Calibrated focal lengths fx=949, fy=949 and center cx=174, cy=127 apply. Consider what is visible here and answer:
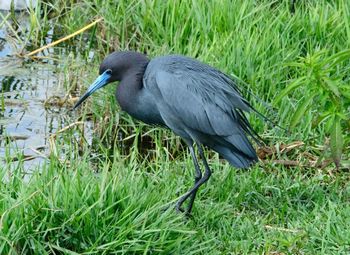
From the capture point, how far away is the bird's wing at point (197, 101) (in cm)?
470

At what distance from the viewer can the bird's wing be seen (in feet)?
15.4

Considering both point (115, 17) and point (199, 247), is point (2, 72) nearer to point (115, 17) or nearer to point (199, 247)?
point (115, 17)

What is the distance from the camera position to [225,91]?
479 cm

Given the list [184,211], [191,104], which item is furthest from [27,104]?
[184,211]

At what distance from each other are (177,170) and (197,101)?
2.05ft

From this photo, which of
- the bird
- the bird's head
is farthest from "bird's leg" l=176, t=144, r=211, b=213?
the bird's head

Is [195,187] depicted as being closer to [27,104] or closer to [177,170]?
[177,170]

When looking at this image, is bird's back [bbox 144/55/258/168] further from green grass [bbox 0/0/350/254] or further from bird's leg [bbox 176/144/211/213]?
green grass [bbox 0/0/350/254]

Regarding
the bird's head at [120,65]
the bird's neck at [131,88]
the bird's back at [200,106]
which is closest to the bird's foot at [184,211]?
the bird's back at [200,106]

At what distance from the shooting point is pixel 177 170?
5.21 metres

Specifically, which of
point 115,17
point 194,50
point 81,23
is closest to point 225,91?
point 194,50

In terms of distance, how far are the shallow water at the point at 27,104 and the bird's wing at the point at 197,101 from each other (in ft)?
3.44

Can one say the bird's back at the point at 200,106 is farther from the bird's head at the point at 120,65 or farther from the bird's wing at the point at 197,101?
the bird's head at the point at 120,65

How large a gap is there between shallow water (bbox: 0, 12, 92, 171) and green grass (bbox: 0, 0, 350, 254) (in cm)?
15
